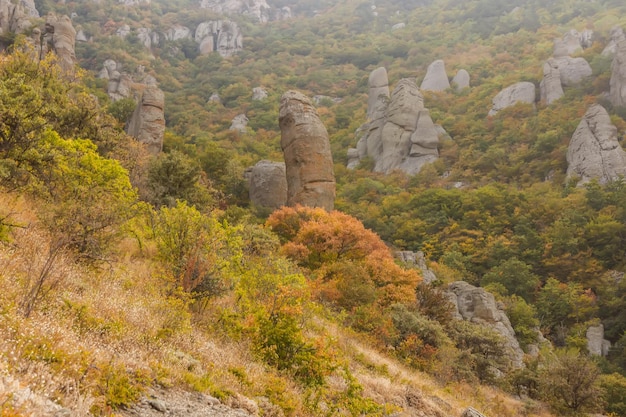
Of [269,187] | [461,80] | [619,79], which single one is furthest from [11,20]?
[619,79]

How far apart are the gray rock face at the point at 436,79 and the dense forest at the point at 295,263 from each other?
755 centimetres

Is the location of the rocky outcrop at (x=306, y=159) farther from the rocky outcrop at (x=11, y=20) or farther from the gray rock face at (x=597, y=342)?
the rocky outcrop at (x=11, y=20)

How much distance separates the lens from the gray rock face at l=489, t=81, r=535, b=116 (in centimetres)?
5181

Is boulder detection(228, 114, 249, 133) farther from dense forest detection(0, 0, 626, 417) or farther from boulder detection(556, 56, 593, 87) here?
boulder detection(556, 56, 593, 87)

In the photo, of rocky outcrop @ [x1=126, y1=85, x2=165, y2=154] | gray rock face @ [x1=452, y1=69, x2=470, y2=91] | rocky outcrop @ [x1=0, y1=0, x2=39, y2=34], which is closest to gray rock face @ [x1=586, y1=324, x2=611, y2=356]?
rocky outcrop @ [x1=126, y1=85, x2=165, y2=154]

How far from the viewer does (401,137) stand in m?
49.4

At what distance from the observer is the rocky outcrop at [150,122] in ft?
98.1

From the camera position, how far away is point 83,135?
15211 millimetres

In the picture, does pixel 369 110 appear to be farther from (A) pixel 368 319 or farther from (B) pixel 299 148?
(A) pixel 368 319

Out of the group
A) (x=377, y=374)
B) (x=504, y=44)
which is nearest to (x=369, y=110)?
(x=504, y=44)

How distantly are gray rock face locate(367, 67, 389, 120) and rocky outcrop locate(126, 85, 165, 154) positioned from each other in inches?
1220

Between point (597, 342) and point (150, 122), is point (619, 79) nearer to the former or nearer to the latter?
point (597, 342)

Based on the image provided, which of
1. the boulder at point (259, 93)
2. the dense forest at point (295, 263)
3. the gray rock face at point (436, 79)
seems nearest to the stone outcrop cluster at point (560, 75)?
the dense forest at point (295, 263)

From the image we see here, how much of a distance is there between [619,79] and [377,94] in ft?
92.5
